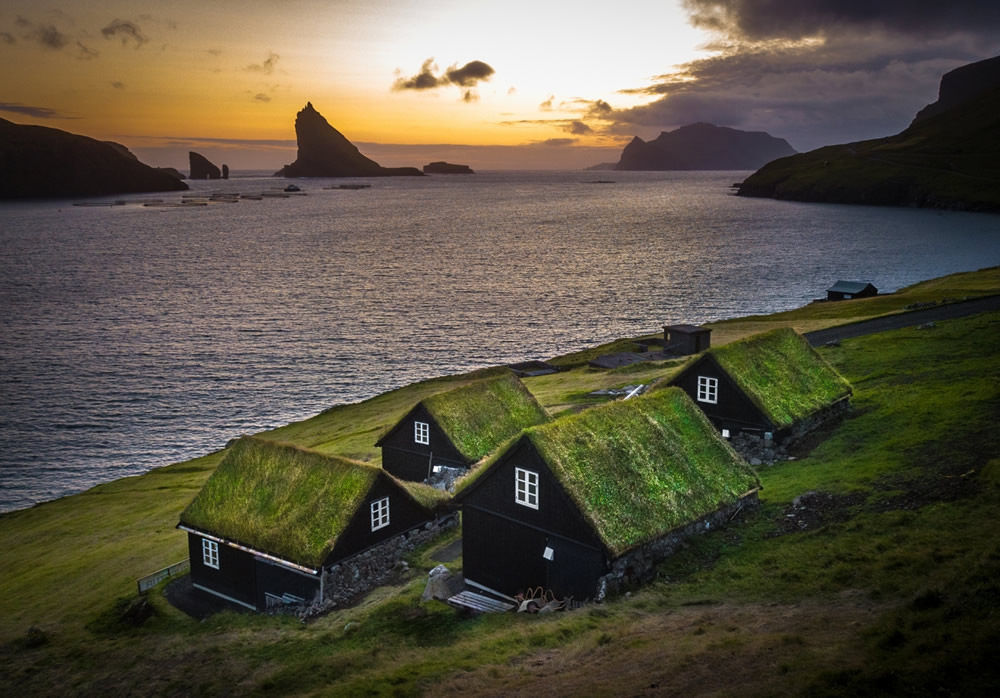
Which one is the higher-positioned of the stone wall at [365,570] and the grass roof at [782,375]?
the grass roof at [782,375]

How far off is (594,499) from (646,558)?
10.7 ft

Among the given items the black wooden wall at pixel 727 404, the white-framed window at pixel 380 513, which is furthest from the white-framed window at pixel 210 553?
the black wooden wall at pixel 727 404

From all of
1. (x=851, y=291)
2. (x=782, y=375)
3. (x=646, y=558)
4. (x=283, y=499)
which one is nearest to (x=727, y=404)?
(x=782, y=375)

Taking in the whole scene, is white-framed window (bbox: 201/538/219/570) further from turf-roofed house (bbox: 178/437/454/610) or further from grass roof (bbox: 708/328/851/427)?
grass roof (bbox: 708/328/851/427)

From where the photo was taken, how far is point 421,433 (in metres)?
46.3

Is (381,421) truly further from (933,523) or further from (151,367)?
(933,523)

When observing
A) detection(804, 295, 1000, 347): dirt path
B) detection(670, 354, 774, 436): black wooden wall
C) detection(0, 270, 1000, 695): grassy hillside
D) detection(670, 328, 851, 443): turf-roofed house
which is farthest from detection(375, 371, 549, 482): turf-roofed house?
detection(804, 295, 1000, 347): dirt path

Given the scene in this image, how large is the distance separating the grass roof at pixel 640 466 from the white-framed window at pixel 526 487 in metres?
1.33

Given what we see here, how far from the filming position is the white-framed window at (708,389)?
4475cm

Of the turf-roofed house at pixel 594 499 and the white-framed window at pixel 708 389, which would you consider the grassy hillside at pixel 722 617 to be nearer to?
the turf-roofed house at pixel 594 499

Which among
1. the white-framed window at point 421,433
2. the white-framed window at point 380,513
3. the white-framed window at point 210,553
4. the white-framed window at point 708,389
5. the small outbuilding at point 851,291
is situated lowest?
the white-framed window at point 210,553

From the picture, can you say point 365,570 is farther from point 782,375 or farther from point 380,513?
point 782,375

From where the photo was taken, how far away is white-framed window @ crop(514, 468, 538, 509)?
32.0 metres

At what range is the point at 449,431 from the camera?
1767 inches
